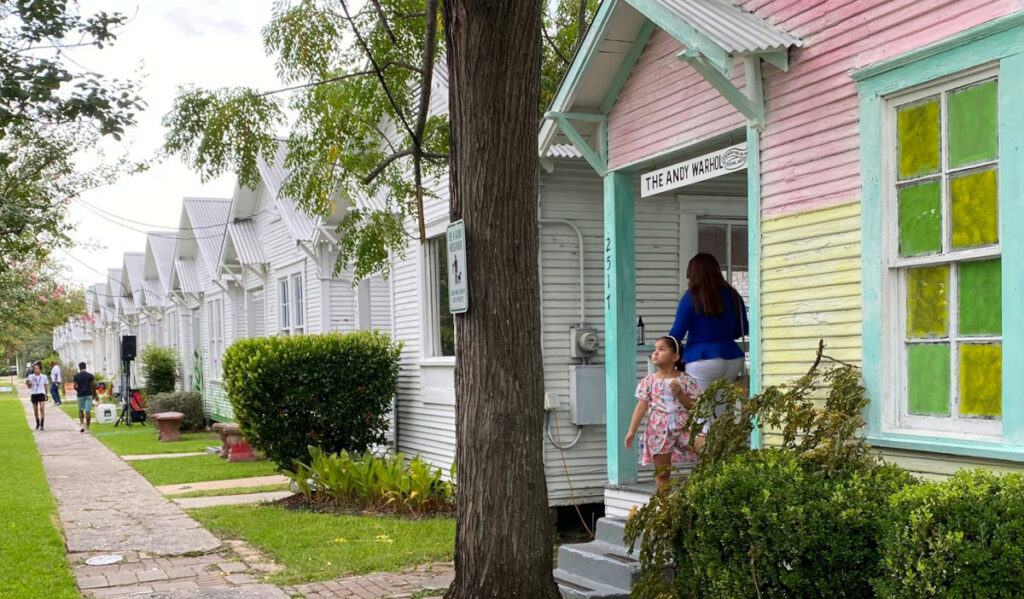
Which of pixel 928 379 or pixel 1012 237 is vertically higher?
pixel 1012 237

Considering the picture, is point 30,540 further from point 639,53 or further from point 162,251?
point 162,251

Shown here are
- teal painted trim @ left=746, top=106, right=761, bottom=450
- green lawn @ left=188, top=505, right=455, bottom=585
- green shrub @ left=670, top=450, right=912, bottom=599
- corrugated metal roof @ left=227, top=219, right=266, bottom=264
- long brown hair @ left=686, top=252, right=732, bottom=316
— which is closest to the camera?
green shrub @ left=670, top=450, right=912, bottom=599

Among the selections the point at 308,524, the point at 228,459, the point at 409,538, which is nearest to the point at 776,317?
the point at 409,538

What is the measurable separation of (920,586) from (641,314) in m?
5.93

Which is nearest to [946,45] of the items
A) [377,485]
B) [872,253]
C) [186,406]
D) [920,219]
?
[920,219]

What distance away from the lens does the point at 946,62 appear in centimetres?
481

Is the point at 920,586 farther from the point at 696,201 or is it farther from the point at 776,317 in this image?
the point at 696,201

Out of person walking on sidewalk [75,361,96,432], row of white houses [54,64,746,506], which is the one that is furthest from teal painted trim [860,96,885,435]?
person walking on sidewalk [75,361,96,432]

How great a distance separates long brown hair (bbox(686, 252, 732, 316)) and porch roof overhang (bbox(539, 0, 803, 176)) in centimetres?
126

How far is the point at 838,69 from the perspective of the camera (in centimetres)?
557

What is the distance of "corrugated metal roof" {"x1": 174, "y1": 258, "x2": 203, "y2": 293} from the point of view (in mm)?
26547

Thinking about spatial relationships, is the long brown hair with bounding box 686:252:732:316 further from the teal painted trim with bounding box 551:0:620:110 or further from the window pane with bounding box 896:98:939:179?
the window pane with bounding box 896:98:939:179

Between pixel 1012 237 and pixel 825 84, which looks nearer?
pixel 1012 237

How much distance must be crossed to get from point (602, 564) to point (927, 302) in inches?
125
